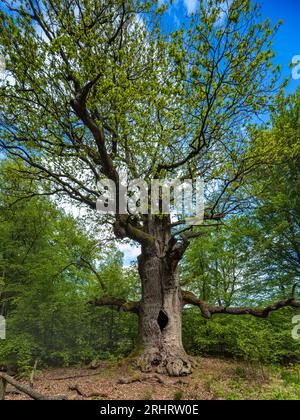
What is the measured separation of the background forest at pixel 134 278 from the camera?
8469 millimetres

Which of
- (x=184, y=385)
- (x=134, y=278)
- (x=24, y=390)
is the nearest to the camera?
(x=24, y=390)

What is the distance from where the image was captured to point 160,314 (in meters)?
7.85

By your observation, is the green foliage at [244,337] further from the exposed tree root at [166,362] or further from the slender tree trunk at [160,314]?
the slender tree trunk at [160,314]

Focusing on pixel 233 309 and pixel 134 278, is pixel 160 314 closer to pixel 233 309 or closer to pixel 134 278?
pixel 233 309

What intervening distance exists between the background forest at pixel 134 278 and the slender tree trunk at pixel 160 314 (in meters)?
1.73

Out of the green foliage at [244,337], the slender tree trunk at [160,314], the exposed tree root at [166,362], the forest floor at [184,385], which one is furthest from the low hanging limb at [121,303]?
the green foliage at [244,337]

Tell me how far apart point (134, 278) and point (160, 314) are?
2970 millimetres

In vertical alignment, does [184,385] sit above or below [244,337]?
below

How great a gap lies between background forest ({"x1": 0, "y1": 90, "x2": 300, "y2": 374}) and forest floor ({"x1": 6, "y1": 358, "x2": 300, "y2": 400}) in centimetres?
87

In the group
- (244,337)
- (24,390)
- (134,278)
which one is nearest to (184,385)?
(244,337)

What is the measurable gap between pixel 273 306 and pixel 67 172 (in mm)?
7674

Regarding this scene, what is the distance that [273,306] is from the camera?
772 centimetres

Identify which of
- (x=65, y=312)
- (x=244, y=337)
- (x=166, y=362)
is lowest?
(x=166, y=362)

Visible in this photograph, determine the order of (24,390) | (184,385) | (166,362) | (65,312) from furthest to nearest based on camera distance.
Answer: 1. (65,312)
2. (166,362)
3. (184,385)
4. (24,390)
